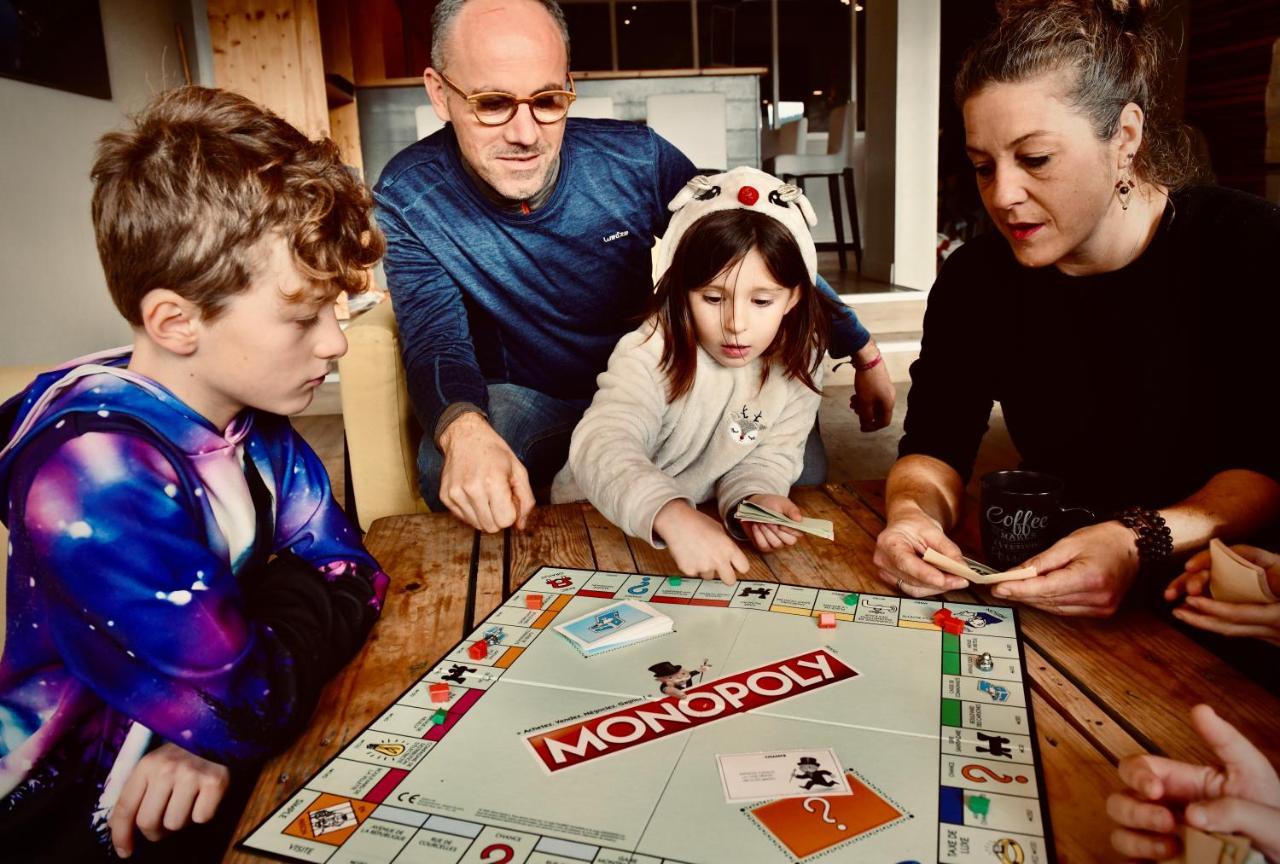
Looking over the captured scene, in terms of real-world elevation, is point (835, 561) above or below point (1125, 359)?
below

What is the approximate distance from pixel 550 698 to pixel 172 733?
0.33 meters

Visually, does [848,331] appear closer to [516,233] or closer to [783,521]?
[516,233]

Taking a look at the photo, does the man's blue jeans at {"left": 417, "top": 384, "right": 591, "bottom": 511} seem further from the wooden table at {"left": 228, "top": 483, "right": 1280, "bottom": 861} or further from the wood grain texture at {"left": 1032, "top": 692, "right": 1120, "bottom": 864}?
the wood grain texture at {"left": 1032, "top": 692, "right": 1120, "bottom": 864}

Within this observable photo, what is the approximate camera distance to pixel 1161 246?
1369 mm

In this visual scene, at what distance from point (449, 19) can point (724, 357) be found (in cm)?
85

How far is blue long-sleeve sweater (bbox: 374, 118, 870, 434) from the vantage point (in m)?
1.98

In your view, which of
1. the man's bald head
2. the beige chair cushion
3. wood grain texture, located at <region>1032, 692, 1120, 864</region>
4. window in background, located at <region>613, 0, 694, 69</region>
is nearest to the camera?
wood grain texture, located at <region>1032, 692, 1120, 864</region>

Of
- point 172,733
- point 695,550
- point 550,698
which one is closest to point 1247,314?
point 695,550

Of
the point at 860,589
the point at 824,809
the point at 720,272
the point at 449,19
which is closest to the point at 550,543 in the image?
the point at 860,589

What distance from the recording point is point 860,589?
3.59 feet

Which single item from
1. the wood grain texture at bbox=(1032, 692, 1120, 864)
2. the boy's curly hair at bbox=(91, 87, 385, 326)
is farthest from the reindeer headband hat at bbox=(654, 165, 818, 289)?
the wood grain texture at bbox=(1032, 692, 1120, 864)

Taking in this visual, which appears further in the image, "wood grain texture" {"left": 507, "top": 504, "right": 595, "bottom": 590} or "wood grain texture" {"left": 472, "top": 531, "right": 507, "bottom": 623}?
"wood grain texture" {"left": 507, "top": 504, "right": 595, "bottom": 590}

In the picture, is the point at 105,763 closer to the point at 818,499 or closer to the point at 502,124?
the point at 818,499

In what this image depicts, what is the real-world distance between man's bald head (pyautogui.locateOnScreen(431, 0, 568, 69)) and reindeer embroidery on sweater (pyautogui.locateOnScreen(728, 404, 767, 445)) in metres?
0.79
